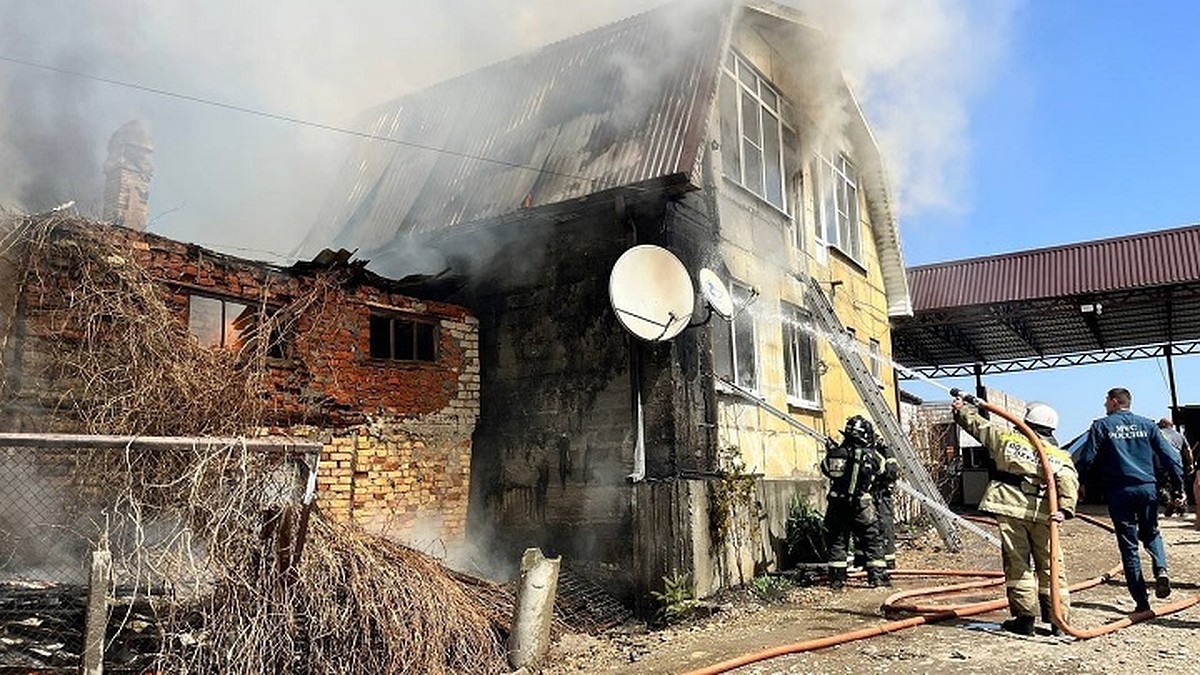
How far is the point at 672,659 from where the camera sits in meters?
6.48

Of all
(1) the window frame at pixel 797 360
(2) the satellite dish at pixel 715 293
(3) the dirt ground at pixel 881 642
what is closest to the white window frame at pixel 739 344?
(2) the satellite dish at pixel 715 293

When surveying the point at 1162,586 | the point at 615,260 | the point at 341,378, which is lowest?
the point at 1162,586

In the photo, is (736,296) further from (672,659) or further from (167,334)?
(167,334)

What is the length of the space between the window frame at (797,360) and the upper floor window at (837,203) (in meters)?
1.82

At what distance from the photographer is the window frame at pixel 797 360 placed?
1147 centimetres

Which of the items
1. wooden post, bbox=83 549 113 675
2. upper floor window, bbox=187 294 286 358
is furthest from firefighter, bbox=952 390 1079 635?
upper floor window, bbox=187 294 286 358

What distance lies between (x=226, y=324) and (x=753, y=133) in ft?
22.2

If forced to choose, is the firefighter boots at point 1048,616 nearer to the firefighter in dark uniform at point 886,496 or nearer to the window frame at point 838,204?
the firefighter in dark uniform at point 886,496

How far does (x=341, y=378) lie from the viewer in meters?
8.25

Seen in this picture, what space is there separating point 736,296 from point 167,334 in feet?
19.7

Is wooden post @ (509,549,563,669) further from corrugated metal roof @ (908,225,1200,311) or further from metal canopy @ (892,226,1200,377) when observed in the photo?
corrugated metal roof @ (908,225,1200,311)

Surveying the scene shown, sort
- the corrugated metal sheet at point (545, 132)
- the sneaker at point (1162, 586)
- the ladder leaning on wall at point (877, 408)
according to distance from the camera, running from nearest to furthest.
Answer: the sneaker at point (1162, 586) → the corrugated metal sheet at point (545, 132) → the ladder leaning on wall at point (877, 408)

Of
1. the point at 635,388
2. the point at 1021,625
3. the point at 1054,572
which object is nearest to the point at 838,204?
the point at 635,388

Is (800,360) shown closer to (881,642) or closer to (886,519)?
(886,519)
